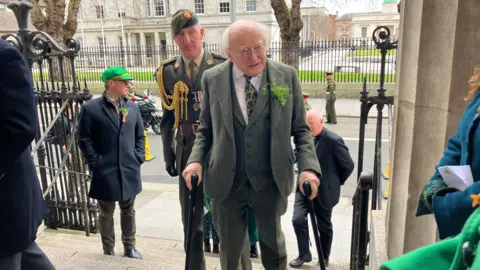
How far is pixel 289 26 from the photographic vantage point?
611 inches

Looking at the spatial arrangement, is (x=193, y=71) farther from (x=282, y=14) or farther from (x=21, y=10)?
(x=282, y=14)

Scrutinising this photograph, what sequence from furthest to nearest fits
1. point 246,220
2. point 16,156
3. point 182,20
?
point 182,20, point 246,220, point 16,156

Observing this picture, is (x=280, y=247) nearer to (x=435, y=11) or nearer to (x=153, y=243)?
(x=435, y=11)

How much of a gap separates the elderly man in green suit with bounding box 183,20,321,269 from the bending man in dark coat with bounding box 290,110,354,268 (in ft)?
4.68

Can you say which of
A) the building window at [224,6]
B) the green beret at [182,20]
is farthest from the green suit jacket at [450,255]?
the building window at [224,6]

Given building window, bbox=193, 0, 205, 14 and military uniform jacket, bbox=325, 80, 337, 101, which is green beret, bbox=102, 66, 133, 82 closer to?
military uniform jacket, bbox=325, 80, 337, 101

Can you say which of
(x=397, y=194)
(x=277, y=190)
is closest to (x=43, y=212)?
(x=277, y=190)

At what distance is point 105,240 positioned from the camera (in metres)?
4.03

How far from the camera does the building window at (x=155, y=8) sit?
40.9 m

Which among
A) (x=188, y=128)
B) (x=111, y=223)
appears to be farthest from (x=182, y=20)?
(x=111, y=223)

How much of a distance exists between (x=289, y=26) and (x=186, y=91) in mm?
13136

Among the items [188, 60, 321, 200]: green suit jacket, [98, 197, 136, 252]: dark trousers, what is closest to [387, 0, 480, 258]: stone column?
[188, 60, 321, 200]: green suit jacket

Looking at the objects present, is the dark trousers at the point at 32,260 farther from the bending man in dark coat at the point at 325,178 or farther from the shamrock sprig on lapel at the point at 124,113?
the bending man in dark coat at the point at 325,178

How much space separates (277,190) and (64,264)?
2162 mm
